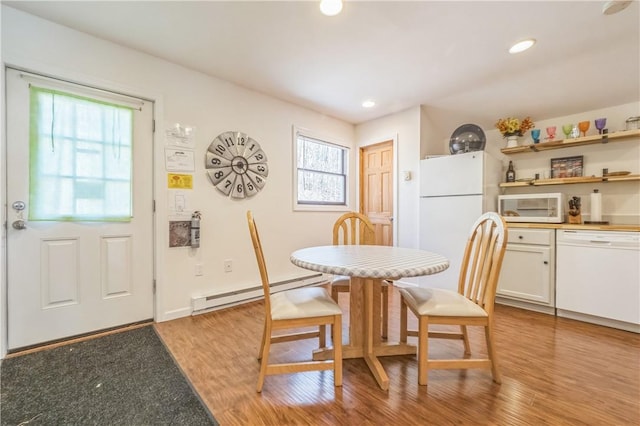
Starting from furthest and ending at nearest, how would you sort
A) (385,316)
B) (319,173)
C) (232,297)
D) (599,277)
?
1. (319,173)
2. (232,297)
3. (599,277)
4. (385,316)

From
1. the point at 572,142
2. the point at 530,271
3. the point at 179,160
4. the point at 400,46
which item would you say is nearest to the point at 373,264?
the point at 400,46

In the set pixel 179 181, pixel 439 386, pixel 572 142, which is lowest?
pixel 439 386

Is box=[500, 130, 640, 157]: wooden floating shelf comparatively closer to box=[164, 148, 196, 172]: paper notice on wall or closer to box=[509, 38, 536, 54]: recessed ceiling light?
box=[509, 38, 536, 54]: recessed ceiling light

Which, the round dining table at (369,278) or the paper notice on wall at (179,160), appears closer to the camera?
the round dining table at (369,278)

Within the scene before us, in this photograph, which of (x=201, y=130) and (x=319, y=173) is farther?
(x=319, y=173)

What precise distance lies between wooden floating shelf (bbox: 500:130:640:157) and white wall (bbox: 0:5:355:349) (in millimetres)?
2480

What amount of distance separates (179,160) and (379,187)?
2664mm

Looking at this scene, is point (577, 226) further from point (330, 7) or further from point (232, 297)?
point (232, 297)

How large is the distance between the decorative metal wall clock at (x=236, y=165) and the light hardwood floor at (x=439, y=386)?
1.41m

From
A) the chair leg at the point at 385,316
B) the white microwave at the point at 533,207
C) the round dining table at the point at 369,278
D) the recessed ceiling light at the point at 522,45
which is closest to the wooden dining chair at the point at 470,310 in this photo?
the round dining table at the point at 369,278

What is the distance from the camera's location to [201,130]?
261cm

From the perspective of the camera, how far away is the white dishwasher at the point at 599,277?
2.19 meters

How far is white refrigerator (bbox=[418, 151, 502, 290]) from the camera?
9.44 feet

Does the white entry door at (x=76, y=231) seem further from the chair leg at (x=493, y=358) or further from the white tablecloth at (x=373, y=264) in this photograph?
the chair leg at (x=493, y=358)
